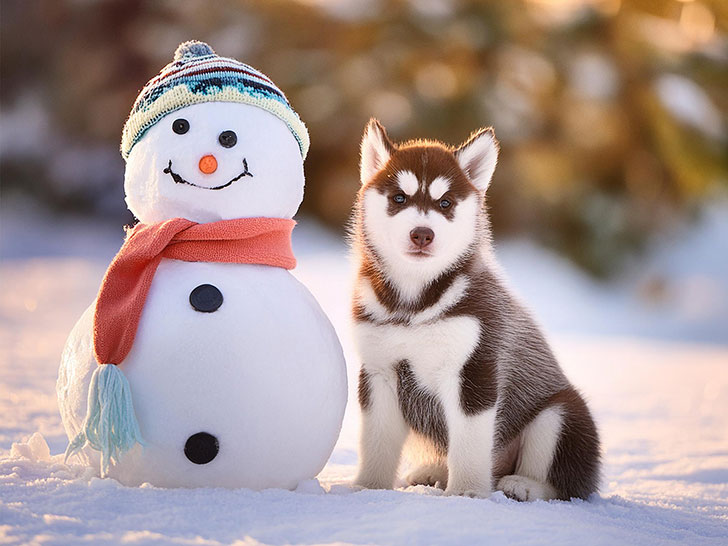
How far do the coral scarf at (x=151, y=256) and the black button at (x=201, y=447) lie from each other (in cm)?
22

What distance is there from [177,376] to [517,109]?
648 cm

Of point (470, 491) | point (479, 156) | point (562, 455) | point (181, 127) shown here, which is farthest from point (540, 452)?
point (181, 127)

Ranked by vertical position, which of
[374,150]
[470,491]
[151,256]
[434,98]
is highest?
[434,98]

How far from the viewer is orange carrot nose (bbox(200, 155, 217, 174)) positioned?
1727mm

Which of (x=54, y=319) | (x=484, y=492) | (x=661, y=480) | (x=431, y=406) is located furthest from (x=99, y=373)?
(x=54, y=319)

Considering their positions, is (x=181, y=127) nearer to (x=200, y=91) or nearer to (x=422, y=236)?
(x=200, y=91)

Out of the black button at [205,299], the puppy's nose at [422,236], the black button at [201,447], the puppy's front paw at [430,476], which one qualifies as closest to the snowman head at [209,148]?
the black button at [205,299]

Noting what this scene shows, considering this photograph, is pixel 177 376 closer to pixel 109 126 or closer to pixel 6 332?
pixel 6 332

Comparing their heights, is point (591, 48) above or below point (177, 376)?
above

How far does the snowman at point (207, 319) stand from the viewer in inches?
62.4

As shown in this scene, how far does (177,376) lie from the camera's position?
5.19ft

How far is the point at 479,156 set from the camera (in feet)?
6.40

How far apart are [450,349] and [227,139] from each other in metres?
0.67

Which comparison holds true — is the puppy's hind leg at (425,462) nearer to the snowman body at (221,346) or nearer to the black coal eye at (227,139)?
the snowman body at (221,346)
